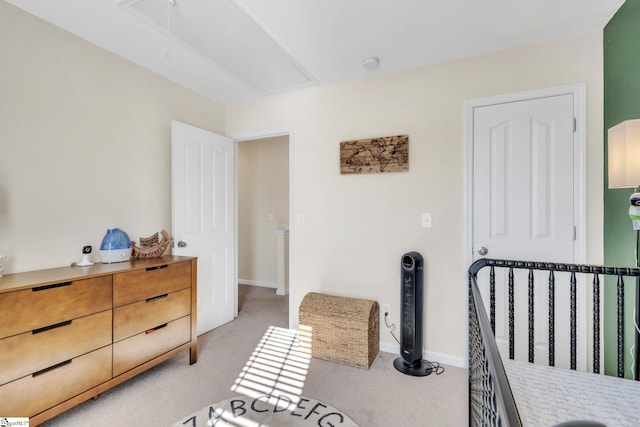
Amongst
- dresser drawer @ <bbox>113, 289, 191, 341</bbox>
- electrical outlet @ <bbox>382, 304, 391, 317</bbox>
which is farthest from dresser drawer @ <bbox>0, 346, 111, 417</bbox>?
A: electrical outlet @ <bbox>382, 304, 391, 317</bbox>

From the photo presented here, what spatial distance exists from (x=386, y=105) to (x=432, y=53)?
0.53 metres

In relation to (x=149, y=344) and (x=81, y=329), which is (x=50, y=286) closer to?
(x=81, y=329)

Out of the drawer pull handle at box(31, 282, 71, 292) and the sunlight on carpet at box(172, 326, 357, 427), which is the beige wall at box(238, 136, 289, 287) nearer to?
the sunlight on carpet at box(172, 326, 357, 427)

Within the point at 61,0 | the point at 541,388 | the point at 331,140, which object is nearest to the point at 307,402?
the point at 541,388

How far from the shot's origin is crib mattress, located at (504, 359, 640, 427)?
42.0 inches

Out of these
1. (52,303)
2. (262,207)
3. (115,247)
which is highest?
(262,207)

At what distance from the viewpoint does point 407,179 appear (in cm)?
253

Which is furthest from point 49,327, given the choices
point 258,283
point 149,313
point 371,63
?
point 258,283

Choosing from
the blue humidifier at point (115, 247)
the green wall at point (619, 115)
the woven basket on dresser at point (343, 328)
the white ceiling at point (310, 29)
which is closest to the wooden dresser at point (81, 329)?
the blue humidifier at point (115, 247)

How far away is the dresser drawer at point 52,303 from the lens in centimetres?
145

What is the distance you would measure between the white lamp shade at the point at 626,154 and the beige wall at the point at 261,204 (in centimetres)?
391

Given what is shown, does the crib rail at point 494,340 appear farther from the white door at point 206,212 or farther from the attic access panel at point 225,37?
the white door at point 206,212

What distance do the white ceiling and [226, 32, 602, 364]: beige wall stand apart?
0.57 feet

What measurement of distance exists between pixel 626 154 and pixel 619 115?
2.43 ft
